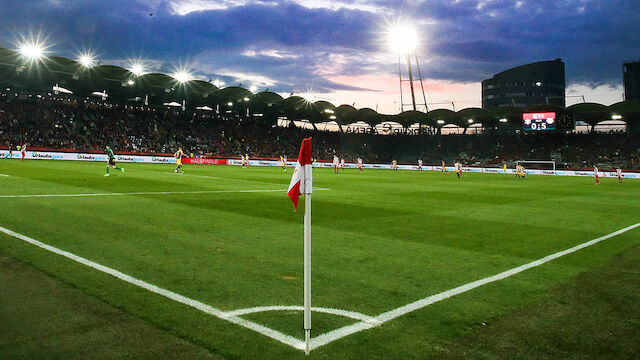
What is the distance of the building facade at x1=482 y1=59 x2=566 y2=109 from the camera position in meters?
157

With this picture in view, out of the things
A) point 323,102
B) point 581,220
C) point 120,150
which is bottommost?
point 581,220

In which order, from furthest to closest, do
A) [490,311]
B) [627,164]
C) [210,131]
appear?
[210,131], [627,164], [490,311]

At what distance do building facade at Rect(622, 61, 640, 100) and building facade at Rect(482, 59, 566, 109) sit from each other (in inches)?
1313

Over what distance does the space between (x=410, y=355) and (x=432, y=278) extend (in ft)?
9.22

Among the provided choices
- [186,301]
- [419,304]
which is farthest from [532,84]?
[186,301]

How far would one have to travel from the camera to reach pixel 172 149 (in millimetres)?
64625

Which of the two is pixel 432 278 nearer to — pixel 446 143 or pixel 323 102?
pixel 323 102

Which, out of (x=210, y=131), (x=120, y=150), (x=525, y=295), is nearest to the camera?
(x=525, y=295)

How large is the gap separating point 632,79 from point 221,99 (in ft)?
364

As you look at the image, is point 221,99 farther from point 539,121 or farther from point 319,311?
point 319,311

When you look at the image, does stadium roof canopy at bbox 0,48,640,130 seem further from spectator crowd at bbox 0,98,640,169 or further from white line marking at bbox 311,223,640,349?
white line marking at bbox 311,223,640,349

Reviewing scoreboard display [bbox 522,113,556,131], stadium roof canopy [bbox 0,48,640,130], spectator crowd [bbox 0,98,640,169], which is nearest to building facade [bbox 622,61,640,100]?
stadium roof canopy [bbox 0,48,640,130]

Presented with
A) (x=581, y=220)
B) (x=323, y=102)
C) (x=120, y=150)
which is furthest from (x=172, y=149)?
(x=581, y=220)

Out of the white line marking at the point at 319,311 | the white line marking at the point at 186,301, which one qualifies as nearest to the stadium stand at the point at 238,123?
the white line marking at the point at 186,301
